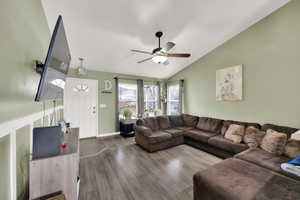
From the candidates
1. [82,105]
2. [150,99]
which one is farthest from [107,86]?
[150,99]

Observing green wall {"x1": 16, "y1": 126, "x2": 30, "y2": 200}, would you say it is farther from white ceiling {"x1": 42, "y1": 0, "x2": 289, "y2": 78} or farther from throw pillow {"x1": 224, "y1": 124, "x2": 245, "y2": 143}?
throw pillow {"x1": 224, "y1": 124, "x2": 245, "y2": 143}

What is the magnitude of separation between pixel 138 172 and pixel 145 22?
306cm

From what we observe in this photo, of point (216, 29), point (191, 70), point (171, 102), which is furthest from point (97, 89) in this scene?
point (216, 29)

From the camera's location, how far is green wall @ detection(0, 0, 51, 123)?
2.86ft

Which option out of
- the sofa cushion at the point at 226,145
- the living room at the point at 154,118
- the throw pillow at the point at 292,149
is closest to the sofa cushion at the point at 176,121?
the living room at the point at 154,118

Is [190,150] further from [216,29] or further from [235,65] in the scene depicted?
[216,29]

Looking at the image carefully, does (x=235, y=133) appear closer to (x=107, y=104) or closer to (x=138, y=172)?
(x=138, y=172)

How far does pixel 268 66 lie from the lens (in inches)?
108

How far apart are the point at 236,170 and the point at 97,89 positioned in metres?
4.47

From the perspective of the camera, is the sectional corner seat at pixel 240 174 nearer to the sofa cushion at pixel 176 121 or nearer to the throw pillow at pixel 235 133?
the throw pillow at pixel 235 133

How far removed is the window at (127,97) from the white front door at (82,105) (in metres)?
1.00

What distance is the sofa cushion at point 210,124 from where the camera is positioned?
3.46 metres

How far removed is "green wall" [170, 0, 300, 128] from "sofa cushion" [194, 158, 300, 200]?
1798 mm

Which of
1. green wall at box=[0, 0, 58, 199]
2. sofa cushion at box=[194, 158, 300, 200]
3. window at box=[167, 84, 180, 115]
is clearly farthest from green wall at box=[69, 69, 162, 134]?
sofa cushion at box=[194, 158, 300, 200]
